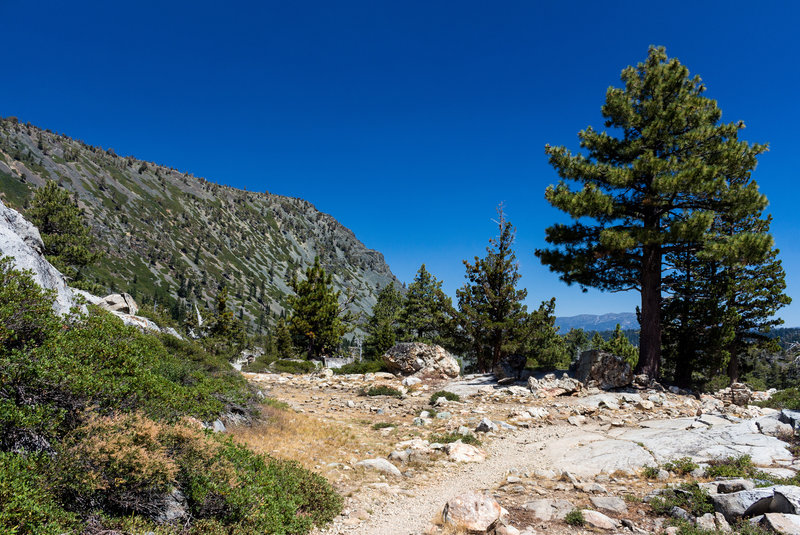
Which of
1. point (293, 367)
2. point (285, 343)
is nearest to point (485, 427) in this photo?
point (293, 367)

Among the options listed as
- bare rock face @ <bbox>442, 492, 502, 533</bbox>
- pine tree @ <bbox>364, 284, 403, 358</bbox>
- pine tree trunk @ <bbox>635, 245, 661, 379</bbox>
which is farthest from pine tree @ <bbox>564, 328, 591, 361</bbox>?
bare rock face @ <bbox>442, 492, 502, 533</bbox>

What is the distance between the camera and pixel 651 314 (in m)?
15.7

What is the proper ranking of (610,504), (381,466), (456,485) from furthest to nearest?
(381,466)
(456,485)
(610,504)

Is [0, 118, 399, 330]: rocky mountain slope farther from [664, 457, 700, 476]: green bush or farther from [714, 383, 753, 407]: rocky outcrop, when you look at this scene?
[664, 457, 700, 476]: green bush

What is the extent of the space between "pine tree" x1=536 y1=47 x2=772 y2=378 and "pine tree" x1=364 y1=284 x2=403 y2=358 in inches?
984

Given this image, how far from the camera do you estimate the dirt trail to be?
18.0 ft

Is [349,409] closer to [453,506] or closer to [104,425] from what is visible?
[453,506]

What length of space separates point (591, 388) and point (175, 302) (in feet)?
451

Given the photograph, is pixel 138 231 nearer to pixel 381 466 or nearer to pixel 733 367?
pixel 381 466

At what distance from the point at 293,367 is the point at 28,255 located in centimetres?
1983

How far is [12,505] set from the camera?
9.59ft

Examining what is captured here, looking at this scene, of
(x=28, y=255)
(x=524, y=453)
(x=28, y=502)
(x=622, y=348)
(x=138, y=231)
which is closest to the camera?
(x=28, y=502)

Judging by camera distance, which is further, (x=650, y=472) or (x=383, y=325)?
(x=383, y=325)

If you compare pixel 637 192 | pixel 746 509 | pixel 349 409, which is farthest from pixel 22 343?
pixel 637 192
